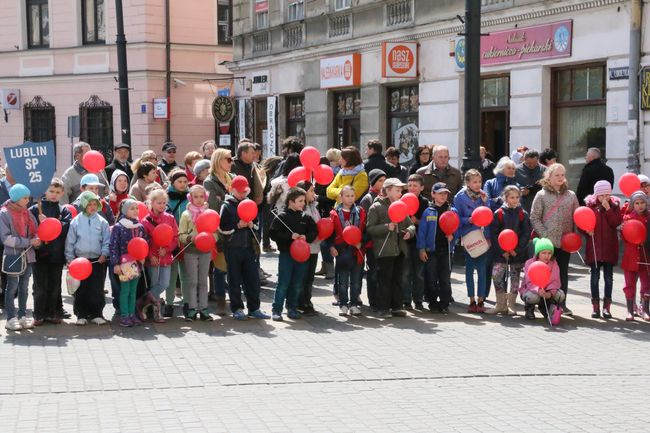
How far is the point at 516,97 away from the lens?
65.2 feet

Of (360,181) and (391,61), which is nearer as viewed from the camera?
(360,181)

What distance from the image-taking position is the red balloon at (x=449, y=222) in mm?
12008

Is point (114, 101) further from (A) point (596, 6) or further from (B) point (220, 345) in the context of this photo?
(B) point (220, 345)

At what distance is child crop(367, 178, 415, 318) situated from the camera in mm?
11844

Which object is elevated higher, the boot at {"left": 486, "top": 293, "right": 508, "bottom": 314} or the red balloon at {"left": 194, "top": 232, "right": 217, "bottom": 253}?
the red balloon at {"left": 194, "top": 232, "right": 217, "bottom": 253}

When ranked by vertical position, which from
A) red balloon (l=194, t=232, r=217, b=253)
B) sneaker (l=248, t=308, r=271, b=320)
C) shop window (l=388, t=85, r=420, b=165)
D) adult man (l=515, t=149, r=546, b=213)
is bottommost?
sneaker (l=248, t=308, r=271, b=320)

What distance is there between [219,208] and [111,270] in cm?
158

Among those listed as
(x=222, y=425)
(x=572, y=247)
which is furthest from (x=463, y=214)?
(x=222, y=425)

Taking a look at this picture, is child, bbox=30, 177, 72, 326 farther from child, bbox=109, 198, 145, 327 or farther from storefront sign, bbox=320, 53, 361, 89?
storefront sign, bbox=320, 53, 361, 89

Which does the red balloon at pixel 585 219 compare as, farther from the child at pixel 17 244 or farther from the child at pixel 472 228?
the child at pixel 17 244

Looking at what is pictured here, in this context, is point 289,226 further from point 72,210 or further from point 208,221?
point 72,210

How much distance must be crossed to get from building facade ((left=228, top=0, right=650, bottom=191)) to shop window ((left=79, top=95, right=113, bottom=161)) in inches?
258

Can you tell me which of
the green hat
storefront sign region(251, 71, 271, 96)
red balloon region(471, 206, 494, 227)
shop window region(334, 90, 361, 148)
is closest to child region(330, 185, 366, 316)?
red balloon region(471, 206, 494, 227)

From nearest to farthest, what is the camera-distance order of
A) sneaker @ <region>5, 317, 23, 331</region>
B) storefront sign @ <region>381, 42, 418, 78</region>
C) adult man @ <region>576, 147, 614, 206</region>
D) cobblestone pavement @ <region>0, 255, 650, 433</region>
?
cobblestone pavement @ <region>0, 255, 650, 433</region>
sneaker @ <region>5, 317, 23, 331</region>
adult man @ <region>576, 147, 614, 206</region>
storefront sign @ <region>381, 42, 418, 78</region>
